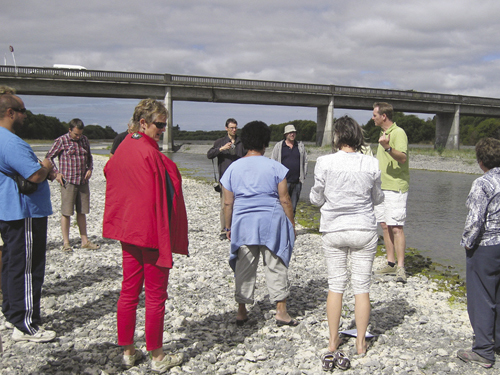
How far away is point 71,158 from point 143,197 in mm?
4736

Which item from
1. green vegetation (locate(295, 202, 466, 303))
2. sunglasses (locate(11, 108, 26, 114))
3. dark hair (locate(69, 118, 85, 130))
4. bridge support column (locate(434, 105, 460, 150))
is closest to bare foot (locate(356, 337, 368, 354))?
green vegetation (locate(295, 202, 466, 303))

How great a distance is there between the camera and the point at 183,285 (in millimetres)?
6156

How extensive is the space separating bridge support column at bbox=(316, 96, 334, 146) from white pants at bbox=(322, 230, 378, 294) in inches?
2206

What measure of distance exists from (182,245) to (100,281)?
3263mm

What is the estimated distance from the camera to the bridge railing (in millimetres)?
48691

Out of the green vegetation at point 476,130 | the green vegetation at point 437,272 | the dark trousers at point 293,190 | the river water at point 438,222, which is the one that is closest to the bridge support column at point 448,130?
the green vegetation at point 476,130

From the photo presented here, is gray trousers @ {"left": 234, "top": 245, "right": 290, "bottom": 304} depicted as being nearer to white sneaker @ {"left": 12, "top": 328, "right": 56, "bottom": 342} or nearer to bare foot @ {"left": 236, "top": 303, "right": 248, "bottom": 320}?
bare foot @ {"left": 236, "top": 303, "right": 248, "bottom": 320}

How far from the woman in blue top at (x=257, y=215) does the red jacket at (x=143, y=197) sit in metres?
1.04

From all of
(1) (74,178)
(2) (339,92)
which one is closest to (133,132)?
(1) (74,178)

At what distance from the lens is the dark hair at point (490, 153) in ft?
12.8

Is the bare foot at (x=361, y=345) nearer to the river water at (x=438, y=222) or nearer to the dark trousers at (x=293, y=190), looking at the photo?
the river water at (x=438, y=222)

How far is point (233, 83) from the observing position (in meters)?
55.3

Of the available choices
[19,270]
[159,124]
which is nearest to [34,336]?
[19,270]

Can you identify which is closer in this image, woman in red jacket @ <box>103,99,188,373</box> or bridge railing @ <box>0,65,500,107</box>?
woman in red jacket @ <box>103,99,188,373</box>
